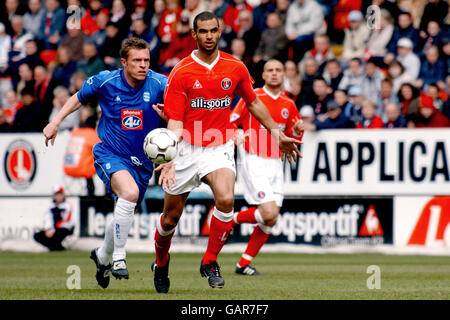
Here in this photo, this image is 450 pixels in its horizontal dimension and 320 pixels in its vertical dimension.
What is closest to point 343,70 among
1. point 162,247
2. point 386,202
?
point 386,202

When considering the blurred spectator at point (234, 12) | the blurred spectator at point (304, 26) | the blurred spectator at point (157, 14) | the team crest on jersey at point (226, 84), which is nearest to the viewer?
the team crest on jersey at point (226, 84)

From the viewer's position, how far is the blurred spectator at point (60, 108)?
679 inches

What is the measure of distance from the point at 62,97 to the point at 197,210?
13.2 feet

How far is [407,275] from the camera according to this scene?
37.0ft

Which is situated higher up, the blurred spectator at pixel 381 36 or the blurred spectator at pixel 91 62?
the blurred spectator at pixel 381 36

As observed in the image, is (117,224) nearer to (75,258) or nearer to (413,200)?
(75,258)

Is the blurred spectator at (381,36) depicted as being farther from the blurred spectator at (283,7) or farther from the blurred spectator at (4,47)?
the blurred spectator at (4,47)

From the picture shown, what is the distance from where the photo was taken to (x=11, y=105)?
61.7 feet

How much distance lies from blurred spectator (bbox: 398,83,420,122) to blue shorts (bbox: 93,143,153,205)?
7790 millimetres

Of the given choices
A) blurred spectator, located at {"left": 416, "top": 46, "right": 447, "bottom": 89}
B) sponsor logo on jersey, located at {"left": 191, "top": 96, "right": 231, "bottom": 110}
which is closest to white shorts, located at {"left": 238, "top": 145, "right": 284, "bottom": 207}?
sponsor logo on jersey, located at {"left": 191, "top": 96, "right": 231, "bottom": 110}

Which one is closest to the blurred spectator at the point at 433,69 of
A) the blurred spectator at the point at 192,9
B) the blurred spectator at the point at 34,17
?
the blurred spectator at the point at 192,9

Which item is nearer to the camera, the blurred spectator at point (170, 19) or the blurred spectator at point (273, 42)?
the blurred spectator at point (273, 42)

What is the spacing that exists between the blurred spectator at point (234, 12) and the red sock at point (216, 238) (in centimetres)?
1035

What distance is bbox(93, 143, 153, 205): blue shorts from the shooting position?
894cm
